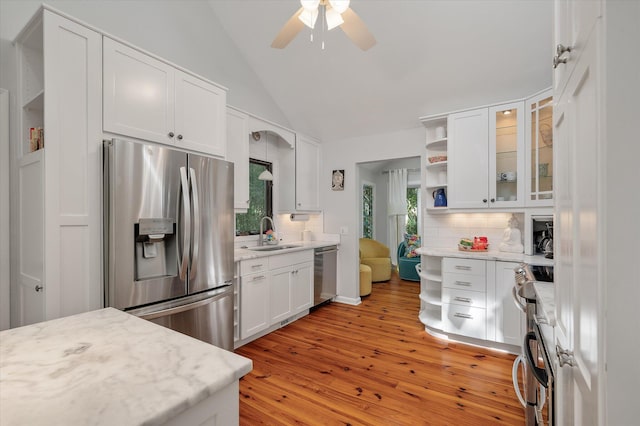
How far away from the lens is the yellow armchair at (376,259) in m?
5.81

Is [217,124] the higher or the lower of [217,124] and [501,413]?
the higher

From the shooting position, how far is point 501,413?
6.48 feet

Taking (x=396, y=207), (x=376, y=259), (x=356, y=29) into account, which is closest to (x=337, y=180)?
(x=376, y=259)

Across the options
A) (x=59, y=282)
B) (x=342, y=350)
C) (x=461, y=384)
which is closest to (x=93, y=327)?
(x=59, y=282)

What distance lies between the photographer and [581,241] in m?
0.68

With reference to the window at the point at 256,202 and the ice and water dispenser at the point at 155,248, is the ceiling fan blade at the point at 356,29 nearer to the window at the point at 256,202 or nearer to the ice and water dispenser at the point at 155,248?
the ice and water dispenser at the point at 155,248

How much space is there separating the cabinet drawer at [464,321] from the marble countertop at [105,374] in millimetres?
2865

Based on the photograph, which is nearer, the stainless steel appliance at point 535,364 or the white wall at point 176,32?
the stainless steel appliance at point 535,364

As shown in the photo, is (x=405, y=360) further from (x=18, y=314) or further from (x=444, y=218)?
(x=18, y=314)

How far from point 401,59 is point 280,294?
2.89 meters

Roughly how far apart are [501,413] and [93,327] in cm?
238

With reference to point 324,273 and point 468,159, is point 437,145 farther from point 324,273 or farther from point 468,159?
point 324,273

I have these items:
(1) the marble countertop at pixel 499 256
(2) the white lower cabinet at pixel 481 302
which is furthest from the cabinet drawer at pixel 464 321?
(1) the marble countertop at pixel 499 256

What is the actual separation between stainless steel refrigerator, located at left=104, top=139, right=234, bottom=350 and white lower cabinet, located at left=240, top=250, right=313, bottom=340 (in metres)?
0.48
